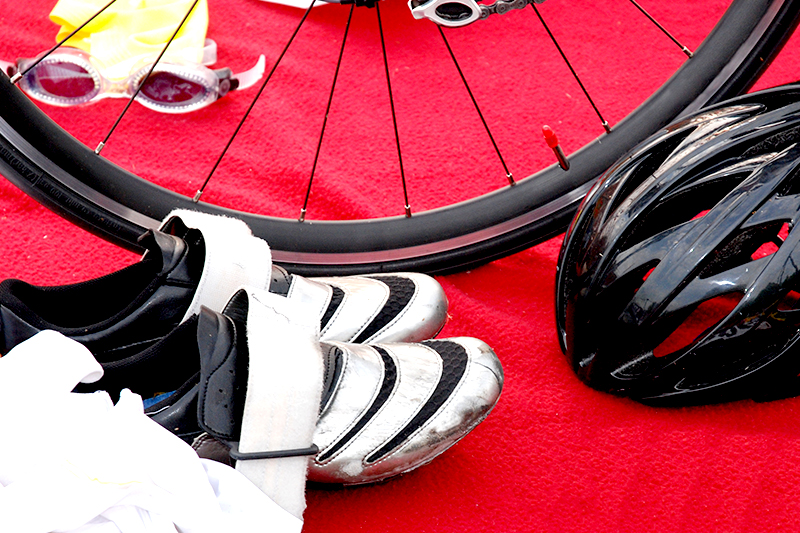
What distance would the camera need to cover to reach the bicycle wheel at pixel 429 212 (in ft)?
2.27

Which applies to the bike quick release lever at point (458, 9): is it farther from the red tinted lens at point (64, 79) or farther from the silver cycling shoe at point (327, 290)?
the red tinted lens at point (64, 79)

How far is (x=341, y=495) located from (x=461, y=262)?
284 millimetres

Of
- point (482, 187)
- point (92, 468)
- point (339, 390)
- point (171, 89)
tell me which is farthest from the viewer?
point (171, 89)

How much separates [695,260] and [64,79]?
81 cm

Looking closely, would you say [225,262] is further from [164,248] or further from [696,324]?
[696,324]

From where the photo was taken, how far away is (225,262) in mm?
562

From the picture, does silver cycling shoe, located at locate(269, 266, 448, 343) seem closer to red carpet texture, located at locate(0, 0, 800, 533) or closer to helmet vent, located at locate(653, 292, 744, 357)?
red carpet texture, located at locate(0, 0, 800, 533)

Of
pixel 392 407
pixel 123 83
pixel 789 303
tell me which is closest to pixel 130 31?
pixel 123 83

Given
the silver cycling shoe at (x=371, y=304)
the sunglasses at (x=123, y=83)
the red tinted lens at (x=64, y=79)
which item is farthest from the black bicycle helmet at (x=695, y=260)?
the red tinted lens at (x=64, y=79)

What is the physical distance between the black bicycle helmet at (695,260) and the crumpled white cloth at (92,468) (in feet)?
0.95

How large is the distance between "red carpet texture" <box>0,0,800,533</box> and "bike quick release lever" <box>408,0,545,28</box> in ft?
0.89

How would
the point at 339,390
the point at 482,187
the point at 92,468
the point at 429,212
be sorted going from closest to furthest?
the point at 92,468 < the point at 339,390 < the point at 429,212 < the point at 482,187

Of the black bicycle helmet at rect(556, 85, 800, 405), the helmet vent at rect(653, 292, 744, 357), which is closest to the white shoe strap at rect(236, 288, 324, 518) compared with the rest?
the black bicycle helmet at rect(556, 85, 800, 405)

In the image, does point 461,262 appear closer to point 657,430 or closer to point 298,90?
point 657,430
